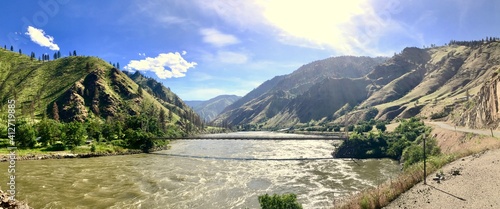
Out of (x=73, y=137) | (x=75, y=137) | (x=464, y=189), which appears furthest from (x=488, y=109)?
(x=73, y=137)

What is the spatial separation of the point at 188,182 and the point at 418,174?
127 ft

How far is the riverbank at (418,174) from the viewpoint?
2895 cm

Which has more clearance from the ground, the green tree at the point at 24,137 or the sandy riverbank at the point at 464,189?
the green tree at the point at 24,137

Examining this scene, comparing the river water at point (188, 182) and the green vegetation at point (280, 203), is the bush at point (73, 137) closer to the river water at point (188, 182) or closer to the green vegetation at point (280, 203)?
the river water at point (188, 182)

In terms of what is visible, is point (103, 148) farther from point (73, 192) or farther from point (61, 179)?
point (73, 192)

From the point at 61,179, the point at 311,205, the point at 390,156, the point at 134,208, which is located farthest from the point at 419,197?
the point at 390,156

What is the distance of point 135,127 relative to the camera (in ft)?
433

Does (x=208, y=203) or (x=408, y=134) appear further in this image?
(x=408, y=134)

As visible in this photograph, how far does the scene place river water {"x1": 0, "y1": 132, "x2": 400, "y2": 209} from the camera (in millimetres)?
42312

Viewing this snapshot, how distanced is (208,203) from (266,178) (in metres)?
20.8

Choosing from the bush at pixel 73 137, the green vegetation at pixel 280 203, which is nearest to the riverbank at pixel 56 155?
the bush at pixel 73 137

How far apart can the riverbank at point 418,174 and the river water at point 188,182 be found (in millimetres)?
8773

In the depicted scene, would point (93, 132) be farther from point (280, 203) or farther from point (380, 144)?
point (280, 203)

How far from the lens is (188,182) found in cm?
5631
